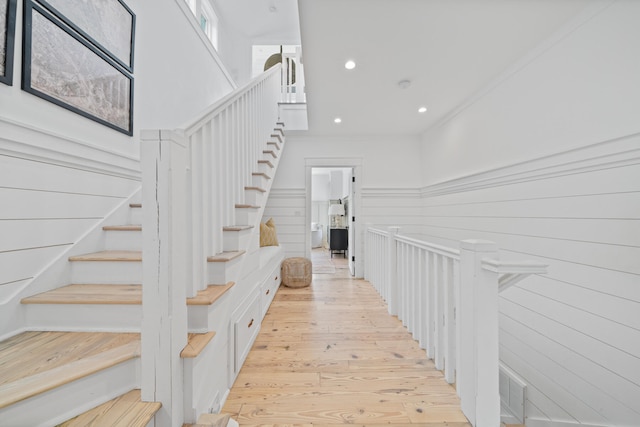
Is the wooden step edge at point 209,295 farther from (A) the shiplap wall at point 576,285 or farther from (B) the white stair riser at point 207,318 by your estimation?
(A) the shiplap wall at point 576,285

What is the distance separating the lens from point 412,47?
2178mm

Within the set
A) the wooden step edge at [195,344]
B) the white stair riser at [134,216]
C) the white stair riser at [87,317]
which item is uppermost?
the white stair riser at [134,216]

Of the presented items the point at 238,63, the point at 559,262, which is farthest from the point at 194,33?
the point at 559,262

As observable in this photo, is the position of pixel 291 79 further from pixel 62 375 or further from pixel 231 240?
pixel 62 375

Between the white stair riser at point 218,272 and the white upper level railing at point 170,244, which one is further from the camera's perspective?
the white stair riser at point 218,272

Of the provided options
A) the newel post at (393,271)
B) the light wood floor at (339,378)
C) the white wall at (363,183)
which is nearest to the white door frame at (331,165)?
the white wall at (363,183)

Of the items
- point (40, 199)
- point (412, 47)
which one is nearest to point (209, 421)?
point (40, 199)

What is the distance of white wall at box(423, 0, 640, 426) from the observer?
149 centimetres

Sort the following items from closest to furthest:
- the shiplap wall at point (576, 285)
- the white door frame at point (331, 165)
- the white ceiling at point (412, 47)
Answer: the shiplap wall at point (576, 285) → the white ceiling at point (412, 47) → the white door frame at point (331, 165)

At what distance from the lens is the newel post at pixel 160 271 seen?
0.89 m

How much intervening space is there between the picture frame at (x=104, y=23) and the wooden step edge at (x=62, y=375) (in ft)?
5.85

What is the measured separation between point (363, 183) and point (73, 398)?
404cm

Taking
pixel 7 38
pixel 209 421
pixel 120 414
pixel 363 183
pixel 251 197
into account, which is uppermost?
pixel 7 38

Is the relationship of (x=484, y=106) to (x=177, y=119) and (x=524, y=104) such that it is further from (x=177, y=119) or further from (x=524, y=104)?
(x=177, y=119)
